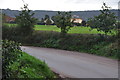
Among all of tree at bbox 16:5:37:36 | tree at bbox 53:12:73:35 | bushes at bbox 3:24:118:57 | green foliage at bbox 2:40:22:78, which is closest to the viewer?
green foliage at bbox 2:40:22:78

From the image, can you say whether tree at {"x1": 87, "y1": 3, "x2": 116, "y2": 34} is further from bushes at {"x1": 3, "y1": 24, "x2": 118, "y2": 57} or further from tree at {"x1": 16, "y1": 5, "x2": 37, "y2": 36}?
tree at {"x1": 16, "y1": 5, "x2": 37, "y2": 36}

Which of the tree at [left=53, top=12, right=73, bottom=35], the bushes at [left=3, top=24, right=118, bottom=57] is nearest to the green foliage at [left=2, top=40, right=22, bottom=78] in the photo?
the bushes at [left=3, top=24, right=118, bottom=57]

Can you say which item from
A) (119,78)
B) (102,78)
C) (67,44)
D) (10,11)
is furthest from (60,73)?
(10,11)

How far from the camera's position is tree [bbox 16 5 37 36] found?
28969mm

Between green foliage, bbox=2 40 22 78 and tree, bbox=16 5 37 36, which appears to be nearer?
green foliage, bbox=2 40 22 78

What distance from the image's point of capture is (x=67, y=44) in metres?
24.8

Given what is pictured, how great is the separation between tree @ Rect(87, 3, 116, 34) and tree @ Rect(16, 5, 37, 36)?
8548 millimetres

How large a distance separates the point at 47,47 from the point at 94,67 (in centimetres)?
1280

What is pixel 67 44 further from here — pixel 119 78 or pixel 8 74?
pixel 8 74

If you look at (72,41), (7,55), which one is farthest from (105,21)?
(7,55)

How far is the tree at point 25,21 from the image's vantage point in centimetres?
2897

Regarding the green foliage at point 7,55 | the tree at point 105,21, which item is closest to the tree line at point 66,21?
the tree at point 105,21

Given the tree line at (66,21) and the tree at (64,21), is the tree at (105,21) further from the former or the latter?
the tree at (64,21)

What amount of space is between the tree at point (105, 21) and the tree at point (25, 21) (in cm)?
855
